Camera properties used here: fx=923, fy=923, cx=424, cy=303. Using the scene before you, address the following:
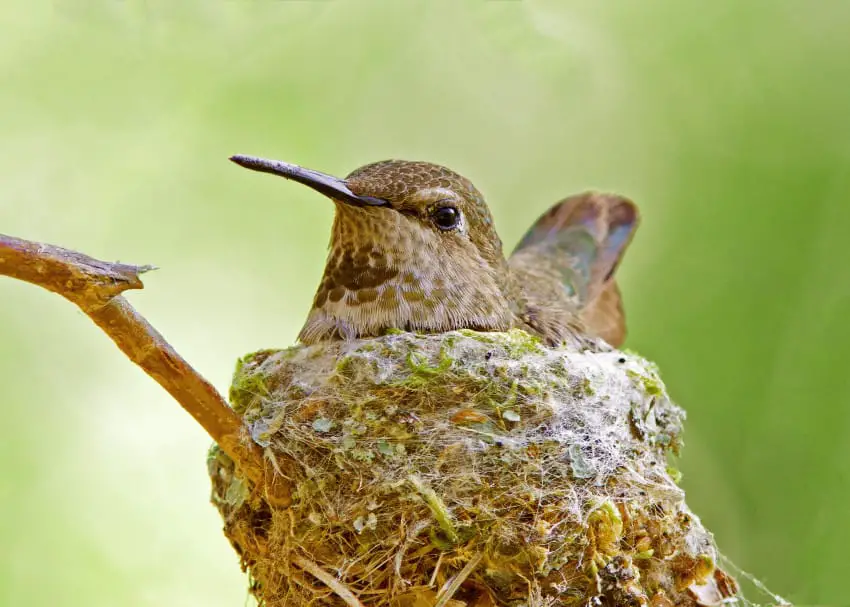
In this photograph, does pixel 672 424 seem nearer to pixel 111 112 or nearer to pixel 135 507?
pixel 135 507

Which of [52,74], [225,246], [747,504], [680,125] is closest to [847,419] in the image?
[747,504]

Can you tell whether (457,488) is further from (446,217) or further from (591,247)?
(591,247)

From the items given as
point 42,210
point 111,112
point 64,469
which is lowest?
point 64,469

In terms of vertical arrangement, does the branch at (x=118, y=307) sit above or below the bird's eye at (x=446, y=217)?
below

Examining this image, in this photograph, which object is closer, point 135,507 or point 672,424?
point 672,424

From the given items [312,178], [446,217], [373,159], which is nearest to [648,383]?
[446,217]

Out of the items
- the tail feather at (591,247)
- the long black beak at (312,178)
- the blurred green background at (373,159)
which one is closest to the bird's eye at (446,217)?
the long black beak at (312,178)

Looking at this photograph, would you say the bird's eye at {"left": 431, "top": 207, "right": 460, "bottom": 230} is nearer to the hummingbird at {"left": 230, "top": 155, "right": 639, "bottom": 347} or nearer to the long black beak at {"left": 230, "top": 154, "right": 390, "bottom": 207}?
the hummingbird at {"left": 230, "top": 155, "right": 639, "bottom": 347}

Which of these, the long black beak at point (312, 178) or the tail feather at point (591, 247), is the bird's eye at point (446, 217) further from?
the tail feather at point (591, 247)
